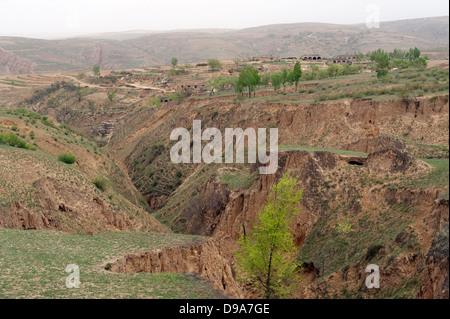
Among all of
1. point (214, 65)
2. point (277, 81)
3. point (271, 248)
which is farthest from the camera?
point (214, 65)

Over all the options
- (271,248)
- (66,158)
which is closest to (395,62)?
(66,158)

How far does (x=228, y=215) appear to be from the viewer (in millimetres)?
32625

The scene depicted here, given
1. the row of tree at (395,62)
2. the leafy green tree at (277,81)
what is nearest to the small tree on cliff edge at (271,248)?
the row of tree at (395,62)

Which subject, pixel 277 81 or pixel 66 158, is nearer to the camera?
pixel 66 158

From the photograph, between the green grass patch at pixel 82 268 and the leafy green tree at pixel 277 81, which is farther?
the leafy green tree at pixel 277 81

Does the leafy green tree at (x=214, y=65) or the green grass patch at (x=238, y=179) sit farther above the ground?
the leafy green tree at (x=214, y=65)

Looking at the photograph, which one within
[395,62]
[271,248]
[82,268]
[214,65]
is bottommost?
[271,248]

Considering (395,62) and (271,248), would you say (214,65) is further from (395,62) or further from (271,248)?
(271,248)

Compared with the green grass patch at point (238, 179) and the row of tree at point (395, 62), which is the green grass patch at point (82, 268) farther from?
the row of tree at point (395, 62)

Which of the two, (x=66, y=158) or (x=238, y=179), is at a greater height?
(x=66, y=158)

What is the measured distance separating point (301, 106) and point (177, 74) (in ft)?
231

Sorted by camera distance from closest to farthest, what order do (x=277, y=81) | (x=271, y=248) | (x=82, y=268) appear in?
(x=82, y=268)
(x=271, y=248)
(x=277, y=81)

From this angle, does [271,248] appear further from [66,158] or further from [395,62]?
[395,62]
